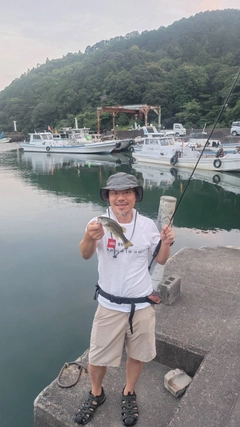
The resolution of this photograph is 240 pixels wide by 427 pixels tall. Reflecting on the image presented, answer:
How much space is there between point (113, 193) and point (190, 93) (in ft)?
157

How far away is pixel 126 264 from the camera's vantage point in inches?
70.7

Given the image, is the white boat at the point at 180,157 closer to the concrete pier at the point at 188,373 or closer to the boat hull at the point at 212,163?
the boat hull at the point at 212,163

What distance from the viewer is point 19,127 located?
201ft

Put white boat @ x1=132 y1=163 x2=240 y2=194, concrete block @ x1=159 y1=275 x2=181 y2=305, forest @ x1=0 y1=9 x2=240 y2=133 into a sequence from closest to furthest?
concrete block @ x1=159 y1=275 x2=181 y2=305 → white boat @ x1=132 y1=163 x2=240 y2=194 → forest @ x1=0 y1=9 x2=240 y2=133

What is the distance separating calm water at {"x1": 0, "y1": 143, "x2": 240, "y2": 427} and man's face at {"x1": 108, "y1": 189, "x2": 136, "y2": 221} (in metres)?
2.29

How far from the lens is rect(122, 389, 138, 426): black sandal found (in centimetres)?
200

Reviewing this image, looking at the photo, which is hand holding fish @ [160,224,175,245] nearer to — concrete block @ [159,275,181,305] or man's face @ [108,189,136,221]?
man's face @ [108,189,136,221]

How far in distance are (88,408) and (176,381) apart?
0.72 m

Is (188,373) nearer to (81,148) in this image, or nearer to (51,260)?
(51,260)

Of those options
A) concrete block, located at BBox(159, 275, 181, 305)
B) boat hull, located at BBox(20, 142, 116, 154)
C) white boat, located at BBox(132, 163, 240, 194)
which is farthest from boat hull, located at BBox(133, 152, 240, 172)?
concrete block, located at BBox(159, 275, 181, 305)

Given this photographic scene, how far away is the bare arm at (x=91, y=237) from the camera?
1.67m

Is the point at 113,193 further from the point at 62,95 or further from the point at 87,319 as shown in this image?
the point at 62,95

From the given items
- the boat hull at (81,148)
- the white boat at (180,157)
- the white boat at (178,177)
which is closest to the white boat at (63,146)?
the boat hull at (81,148)

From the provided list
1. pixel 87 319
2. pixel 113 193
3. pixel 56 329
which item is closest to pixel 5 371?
pixel 56 329
